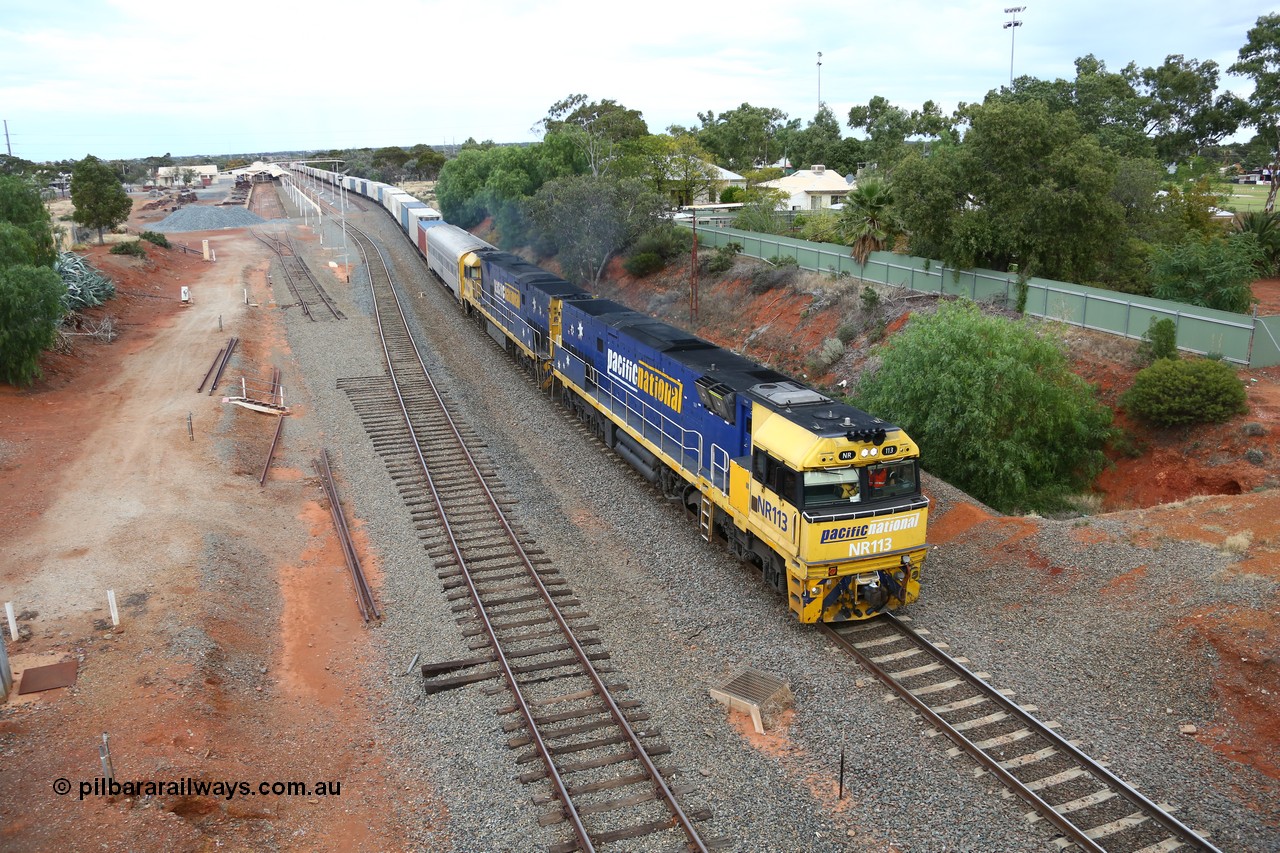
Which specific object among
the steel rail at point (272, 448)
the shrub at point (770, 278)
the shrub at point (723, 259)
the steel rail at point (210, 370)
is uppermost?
the shrub at point (723, 259)

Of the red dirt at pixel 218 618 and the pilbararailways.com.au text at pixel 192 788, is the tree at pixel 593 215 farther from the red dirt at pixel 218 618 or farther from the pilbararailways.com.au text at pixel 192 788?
the pilbararailways.com.au text at pixel 192 788

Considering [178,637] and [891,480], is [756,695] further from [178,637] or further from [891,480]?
[178,637]

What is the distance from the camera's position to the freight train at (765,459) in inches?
571

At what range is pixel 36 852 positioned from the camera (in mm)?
9750

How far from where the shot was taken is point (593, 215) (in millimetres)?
47812

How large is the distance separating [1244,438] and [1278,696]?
1155 centimetres

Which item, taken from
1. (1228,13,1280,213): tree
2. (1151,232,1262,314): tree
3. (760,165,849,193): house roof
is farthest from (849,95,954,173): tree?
(1151,232,1262,314): tree

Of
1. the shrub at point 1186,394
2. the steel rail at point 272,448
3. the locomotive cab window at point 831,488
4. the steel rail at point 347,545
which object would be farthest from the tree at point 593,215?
the locomotive cab window at point 831,488

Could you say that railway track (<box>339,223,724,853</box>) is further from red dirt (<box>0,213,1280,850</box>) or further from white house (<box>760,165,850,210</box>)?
white house (<box>760,165,850,210</box>)

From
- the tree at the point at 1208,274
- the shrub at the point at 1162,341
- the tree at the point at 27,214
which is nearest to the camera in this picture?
the shrub at the point at 1162,341

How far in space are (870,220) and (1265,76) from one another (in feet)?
101

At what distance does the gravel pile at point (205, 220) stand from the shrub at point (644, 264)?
55.2 metres

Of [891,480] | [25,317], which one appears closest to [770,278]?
[891,480]

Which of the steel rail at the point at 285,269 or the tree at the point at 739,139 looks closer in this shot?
the steel rail at the point at 285,269
